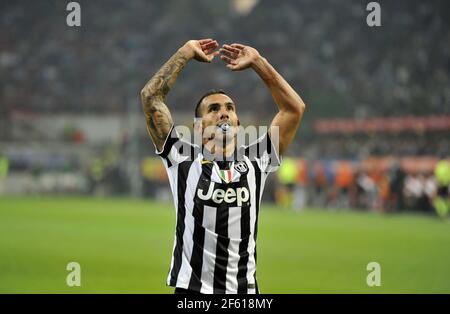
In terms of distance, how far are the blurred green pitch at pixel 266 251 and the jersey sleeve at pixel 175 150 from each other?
623 centimetres

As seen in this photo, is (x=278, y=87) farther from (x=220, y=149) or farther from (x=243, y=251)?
(x=243, y=251)

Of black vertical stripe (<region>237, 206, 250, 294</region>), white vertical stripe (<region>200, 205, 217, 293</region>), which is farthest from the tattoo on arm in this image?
black vertical stripe (<region>237, 206, 250, 294</region>)

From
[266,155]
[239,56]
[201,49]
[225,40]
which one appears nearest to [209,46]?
[201,49]

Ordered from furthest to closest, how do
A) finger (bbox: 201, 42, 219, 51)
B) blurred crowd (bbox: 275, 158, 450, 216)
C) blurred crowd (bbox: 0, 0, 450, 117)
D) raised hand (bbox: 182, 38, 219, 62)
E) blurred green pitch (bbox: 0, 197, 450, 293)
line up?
blurred crowd (bbox: 0, 0, 450, 117)
blurred crowd (bbox: 275, 158, 450, 216)
blurred green pitch (bbox: 0, 197, 450, 293)
finger (bbox: 201, 42, 219, 51)
raised hand (bbox: 182, 38, 219, 62)

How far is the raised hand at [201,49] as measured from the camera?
17.7 ft

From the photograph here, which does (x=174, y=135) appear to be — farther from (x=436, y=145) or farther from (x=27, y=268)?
(x=436, y=145)

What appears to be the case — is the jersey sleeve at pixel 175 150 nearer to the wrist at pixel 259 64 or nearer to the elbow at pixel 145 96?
the elbow at pixel 145 96

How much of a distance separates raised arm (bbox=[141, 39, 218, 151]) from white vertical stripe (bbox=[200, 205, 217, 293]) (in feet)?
1.90

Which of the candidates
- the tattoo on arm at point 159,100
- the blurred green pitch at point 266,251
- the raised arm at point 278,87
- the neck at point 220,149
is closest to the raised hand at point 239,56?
the raised arm at point 278,87

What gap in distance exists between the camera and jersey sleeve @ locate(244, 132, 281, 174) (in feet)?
18.1

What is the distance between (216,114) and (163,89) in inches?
19.8

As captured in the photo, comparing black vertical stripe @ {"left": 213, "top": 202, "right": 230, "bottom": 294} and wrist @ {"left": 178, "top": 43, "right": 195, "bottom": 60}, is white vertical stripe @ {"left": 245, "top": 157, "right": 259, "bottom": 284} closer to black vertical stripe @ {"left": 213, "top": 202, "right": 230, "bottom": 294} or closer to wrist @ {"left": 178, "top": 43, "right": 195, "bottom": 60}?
black vertical stripe @ {"left": 213, "top": 202, "right": 230, "bottom": 294}

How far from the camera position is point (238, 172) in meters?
5.32

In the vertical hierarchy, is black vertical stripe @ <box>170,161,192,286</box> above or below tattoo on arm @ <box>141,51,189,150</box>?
below
